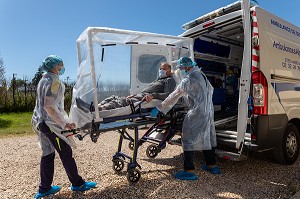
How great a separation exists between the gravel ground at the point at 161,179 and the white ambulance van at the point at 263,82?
1.37 ft

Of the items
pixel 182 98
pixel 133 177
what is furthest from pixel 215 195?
pixel 182 98

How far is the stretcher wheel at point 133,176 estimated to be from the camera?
407cm

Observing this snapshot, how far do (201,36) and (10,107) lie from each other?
12.9 metres

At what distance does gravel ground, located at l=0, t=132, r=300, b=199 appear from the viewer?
3.82 m

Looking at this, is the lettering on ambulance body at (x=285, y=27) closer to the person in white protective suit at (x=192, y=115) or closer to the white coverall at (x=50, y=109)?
the person in white protective suit at (x=192, y=115)

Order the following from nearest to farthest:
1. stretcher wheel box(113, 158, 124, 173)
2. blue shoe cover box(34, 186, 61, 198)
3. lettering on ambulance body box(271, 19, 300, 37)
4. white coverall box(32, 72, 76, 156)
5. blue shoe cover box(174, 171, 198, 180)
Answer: white coverall box(32, 72, 76, 156) → blue shoe cover box(34, 186, 61, 198) → blue shoe cover box(174, 171, 198, 180) → lettering on ambulance body box(271, 19, 300, 37) → stretcher wheel box(113, 158, 124, 173)

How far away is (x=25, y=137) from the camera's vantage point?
8.74 metres

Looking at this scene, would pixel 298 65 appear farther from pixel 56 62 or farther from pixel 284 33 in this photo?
pixel 56 62

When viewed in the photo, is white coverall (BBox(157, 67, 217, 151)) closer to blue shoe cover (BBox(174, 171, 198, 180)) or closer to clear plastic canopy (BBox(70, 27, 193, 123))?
blue shoe cover (BBox(174, 171, 198, 180))

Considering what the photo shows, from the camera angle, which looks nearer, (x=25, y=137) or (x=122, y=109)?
(x=122, y=109)

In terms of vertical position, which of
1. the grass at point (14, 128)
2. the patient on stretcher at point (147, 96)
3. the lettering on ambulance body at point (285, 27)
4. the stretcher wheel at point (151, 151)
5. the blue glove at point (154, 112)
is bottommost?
the grass at point (14, 128)

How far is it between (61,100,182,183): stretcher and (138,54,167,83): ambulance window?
106cm

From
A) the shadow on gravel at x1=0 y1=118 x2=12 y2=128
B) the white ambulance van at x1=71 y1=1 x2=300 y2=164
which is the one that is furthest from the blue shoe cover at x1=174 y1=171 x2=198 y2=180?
the shadow on gravel at x1=0 y1=118 x2=12 y2=128

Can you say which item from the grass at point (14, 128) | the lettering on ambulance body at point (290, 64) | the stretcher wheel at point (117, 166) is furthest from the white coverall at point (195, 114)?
the grass at point (14, 128)
